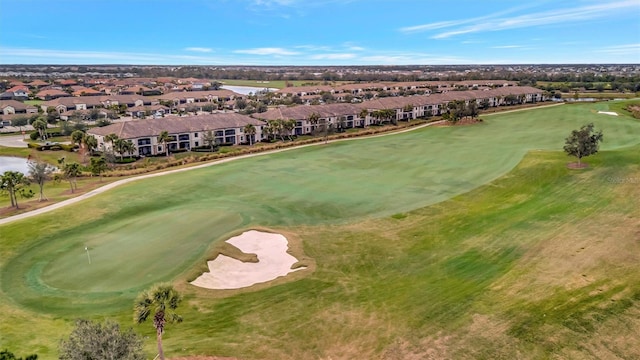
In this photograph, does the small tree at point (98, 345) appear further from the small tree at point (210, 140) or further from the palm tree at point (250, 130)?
the palm tree at point (250, 130)

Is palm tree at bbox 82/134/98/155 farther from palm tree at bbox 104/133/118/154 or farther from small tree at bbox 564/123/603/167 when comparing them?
small tree at bbox 564/123/603/167

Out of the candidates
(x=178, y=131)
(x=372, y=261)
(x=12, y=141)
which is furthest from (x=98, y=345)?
(x=12, y=141)

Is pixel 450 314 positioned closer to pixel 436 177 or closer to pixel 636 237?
pixel 636 237

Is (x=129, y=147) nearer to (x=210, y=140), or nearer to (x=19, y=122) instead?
(x=210, y=140)

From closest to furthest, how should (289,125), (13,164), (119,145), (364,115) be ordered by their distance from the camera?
(119,145) → (13,164) → (289,125) → (364,115)

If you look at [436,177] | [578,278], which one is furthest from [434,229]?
[436,177]

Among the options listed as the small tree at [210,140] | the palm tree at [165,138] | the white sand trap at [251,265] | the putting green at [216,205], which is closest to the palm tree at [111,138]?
the palm tree at [165,138]
